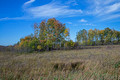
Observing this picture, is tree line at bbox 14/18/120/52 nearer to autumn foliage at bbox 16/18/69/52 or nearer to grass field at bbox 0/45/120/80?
autumn foliage at bbox 16/18/69/52

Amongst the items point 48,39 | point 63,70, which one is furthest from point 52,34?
point 63,70

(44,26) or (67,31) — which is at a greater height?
(44,26)

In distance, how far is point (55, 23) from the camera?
3084 cm

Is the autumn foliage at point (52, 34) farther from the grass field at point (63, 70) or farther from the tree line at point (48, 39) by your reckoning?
the grass field at point (63, 70)

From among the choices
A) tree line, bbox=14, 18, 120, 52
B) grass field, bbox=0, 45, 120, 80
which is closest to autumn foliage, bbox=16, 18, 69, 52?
tree line, bbox=14, 18, 120, 52

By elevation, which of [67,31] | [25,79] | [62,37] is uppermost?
[67,31]

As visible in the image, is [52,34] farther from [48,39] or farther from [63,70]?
[63,70]

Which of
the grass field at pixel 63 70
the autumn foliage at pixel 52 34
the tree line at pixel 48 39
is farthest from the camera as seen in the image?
the autumn foliage at pixel 52 34

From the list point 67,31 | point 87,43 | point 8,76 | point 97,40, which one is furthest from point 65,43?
point 97,40

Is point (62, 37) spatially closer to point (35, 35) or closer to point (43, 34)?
point (43, 34)

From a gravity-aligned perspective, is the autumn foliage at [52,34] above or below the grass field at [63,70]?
above

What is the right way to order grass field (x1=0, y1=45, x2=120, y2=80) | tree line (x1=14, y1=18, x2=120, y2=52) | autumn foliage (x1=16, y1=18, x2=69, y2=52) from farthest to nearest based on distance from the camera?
autumn foliage (x1=16, y1=18, x2=69, y2=52)
tree line (x1=14, y1=18, x2=120, y2=52)
grass field (x1=0, y1=45, x2=120, y2=80)

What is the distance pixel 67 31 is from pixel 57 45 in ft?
19.8

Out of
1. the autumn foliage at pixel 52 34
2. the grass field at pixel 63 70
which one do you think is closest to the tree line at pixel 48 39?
the autumn foliage at pixel 52 34
